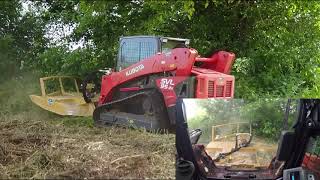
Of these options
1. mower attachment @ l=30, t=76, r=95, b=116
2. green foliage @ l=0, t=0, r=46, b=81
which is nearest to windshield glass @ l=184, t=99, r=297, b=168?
mower attachment @ l=30, t=76, r=95, b=116

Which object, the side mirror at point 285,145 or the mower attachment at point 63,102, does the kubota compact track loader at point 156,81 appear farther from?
the side mirror at point 285,145

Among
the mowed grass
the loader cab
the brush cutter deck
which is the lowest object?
the mowed grass

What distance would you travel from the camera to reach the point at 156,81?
26.5 feet

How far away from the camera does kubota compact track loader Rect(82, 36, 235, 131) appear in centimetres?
761

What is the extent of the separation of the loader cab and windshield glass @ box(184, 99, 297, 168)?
15.1 feet

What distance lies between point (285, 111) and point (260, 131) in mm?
296

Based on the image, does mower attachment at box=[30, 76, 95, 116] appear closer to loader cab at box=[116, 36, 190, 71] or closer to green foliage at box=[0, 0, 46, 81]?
loader cab at box=[116, 36, 190, 71]

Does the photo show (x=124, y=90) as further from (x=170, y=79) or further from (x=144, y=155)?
(x=144, y=155)

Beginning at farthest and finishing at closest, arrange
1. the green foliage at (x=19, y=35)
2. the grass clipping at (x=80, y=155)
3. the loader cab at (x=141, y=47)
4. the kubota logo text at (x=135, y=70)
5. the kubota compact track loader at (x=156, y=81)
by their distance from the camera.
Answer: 1. the green foliage at (x=19, y=35)
2. the loader cab at (x=141, y=47)
3. the kubota logo text at (x=135, y=70)
4. the kubota compact track loader at (x=156, y=81)
5. the grass clipping at (x=80, y=155)

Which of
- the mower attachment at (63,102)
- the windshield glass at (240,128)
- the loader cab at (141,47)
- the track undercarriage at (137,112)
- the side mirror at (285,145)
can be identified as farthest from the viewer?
the mower attachment at (63,102)

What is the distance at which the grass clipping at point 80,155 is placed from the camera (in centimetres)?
460

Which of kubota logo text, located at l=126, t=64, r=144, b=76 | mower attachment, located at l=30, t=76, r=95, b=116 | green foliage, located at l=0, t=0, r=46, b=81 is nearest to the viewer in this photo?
kubota logo text, located at l=126, t=64, r=144, b=76

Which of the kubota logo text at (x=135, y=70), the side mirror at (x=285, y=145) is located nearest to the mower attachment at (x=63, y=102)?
the kubota logo text at (x=135, y=70)

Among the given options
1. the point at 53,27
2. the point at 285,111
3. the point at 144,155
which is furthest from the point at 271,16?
the point at 53,27
